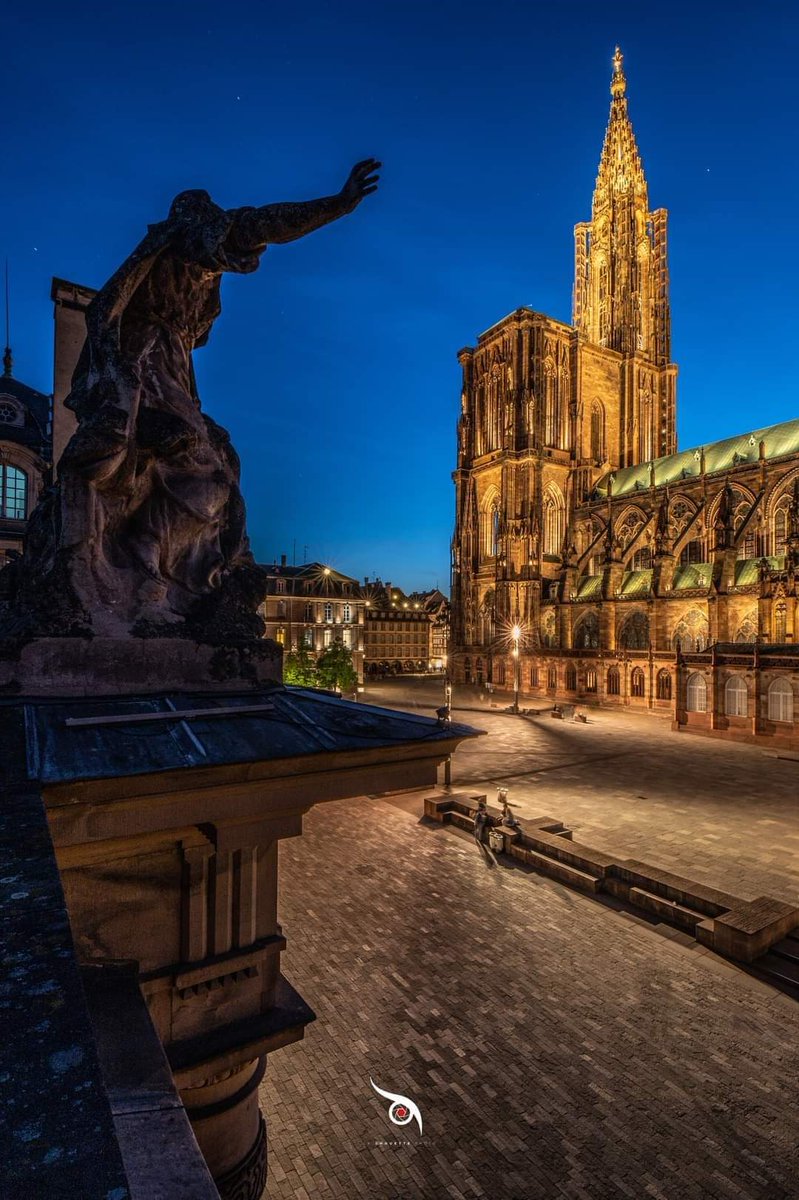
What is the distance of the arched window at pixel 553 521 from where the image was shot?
6009 cm

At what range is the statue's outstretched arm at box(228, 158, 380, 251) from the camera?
4.52 meters

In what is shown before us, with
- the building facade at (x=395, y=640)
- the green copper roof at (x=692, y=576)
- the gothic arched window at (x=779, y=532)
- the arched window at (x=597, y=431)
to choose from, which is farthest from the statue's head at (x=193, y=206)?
the building facade at (x=395, y=640)

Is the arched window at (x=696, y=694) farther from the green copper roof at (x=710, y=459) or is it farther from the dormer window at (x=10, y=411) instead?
the dormer window at (x=10, y=411)

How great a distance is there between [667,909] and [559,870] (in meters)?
2.37

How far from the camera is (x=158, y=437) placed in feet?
15.4

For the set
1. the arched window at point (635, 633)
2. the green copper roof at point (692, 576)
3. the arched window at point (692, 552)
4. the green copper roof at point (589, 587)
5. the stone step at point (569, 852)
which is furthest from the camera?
the green copper roof at point (589, 587)

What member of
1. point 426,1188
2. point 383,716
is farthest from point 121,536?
point 426,1188

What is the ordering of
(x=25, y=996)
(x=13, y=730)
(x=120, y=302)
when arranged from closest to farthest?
(x=25, y=996) < (x=13, y=730) < (x=120, y=302)

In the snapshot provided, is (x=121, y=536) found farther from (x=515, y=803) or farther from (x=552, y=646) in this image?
(x=552, y=646)

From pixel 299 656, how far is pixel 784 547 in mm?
34178

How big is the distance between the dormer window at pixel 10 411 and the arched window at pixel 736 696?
39629mm
